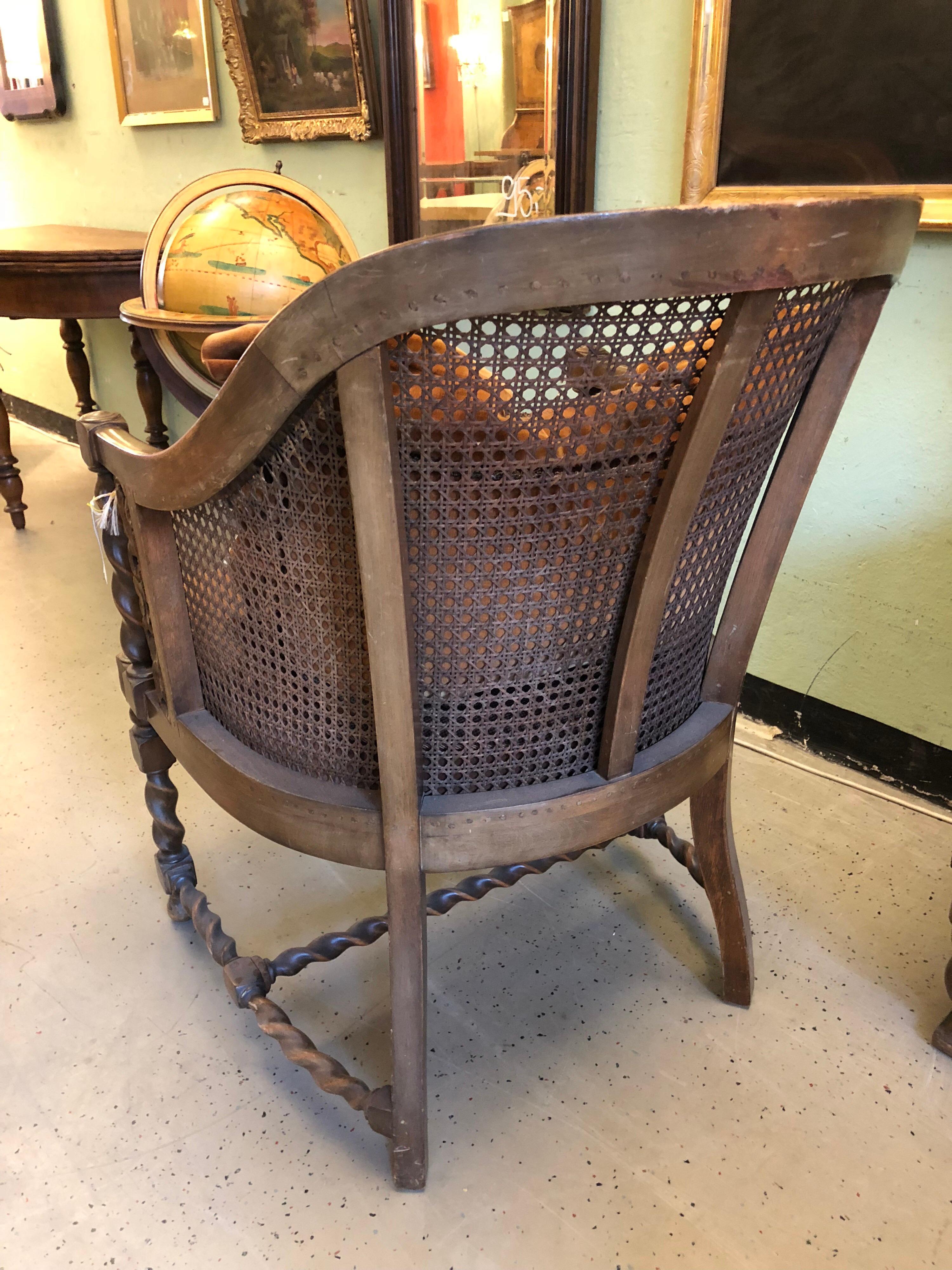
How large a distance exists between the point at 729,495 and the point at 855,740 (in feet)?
4.01

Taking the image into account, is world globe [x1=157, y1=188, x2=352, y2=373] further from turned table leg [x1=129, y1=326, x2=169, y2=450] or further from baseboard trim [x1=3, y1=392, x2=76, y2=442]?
baseboard trim [x1=3, y1=392, x2=76, y2=442]

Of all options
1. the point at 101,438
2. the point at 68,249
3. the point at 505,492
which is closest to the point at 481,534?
the point at 505,492

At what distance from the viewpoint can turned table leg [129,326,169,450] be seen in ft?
11.4

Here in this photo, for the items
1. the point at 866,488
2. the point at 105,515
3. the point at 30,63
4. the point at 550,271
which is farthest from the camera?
the point at 30,63

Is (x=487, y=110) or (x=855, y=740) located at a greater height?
(x=487, y=110)

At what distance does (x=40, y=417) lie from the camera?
16.8 feet

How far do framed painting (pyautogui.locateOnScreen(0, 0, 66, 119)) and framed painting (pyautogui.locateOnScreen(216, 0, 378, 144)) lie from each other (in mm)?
1551

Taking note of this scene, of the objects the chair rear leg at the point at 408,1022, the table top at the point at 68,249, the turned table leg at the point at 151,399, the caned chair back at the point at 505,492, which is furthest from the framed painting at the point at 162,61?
the chair rear leg at the point at 408,1022

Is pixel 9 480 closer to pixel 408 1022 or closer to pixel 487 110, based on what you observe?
pixel 487 110

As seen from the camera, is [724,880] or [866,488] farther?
[866,488]

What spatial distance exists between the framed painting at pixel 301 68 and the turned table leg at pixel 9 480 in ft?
4.51

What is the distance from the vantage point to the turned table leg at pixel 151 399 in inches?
137

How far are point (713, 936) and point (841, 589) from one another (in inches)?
32.0

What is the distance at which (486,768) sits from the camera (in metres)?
1.06
